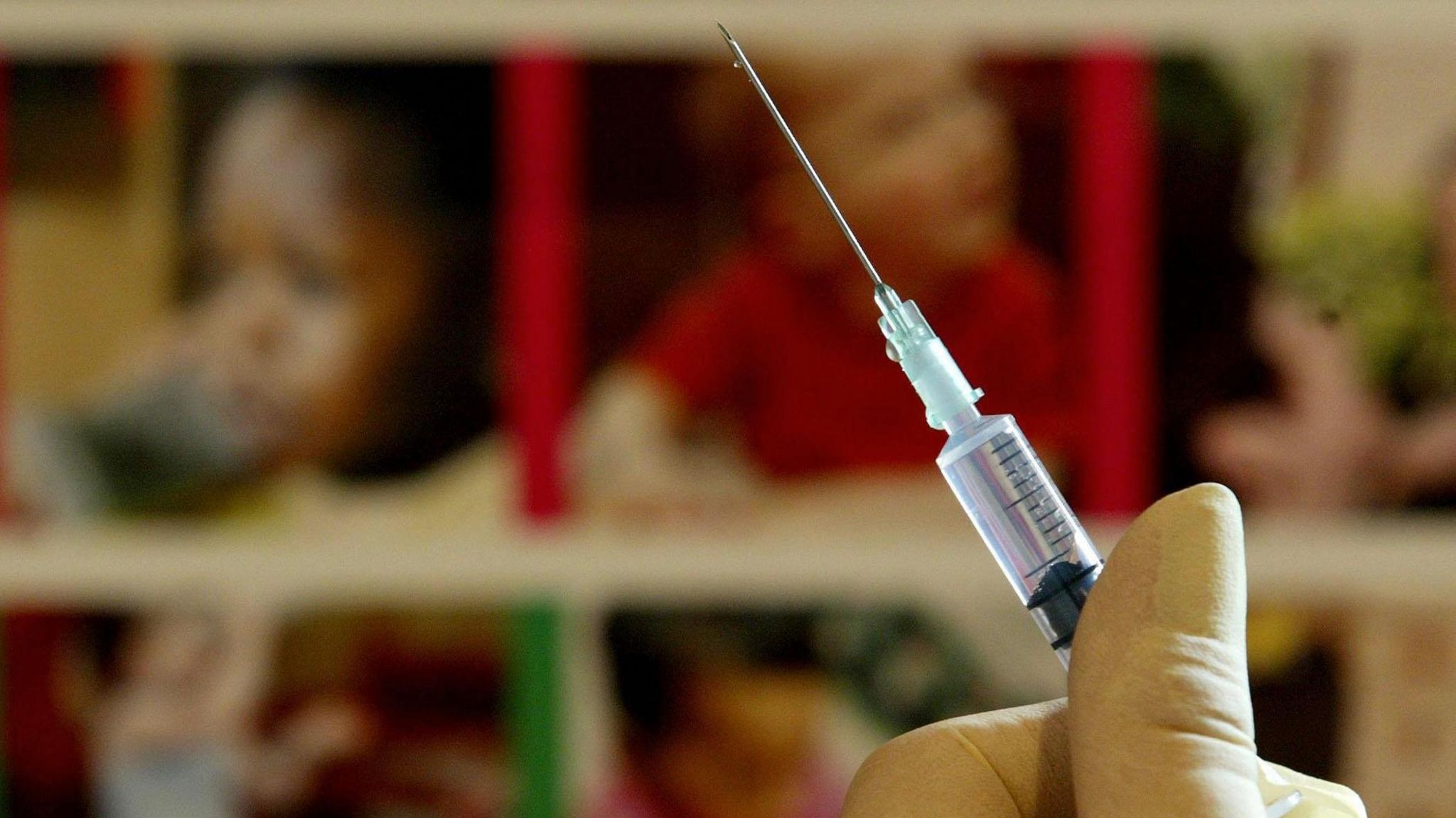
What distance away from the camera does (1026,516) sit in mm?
466

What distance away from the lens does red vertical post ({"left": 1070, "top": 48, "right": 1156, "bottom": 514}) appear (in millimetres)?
1628

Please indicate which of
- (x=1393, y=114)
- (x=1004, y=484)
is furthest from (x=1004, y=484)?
(x=1393, y=114)

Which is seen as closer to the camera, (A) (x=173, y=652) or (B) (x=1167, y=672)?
(B) (x=1167, y=672)

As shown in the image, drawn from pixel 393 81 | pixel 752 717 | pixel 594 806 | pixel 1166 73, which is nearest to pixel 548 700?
pixel 594 806

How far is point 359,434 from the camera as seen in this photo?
1653mm

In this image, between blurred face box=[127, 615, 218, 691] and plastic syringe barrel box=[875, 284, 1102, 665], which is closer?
plastic syringe barrel box=[875, 284, 1102, 665]

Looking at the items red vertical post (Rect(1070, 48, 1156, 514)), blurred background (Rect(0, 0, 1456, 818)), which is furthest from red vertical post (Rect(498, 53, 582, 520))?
red vertical post (Rect(1070, 48, 1156, 514))

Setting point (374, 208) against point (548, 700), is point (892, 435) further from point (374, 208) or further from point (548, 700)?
point (374, 208)

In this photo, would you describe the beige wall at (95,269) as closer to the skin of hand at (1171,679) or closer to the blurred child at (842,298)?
the blurred child at (842,298)

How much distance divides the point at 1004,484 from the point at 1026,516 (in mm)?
14

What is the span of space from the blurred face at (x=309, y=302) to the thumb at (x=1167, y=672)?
1345 millimetres

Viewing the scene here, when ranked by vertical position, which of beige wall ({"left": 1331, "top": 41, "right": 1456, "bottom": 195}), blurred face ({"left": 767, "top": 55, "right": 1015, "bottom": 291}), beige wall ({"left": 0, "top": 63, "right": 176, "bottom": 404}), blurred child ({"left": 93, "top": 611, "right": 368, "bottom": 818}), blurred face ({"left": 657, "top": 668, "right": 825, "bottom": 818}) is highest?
beige wall ({"left": 0, "top": 63, "right": 176, "bottom": 404})

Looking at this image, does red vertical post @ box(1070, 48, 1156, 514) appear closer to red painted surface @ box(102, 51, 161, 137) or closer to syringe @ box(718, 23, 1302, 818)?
red painted surface @ box(102, 51, 161, 137)

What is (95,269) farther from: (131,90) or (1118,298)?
(1118,298)
